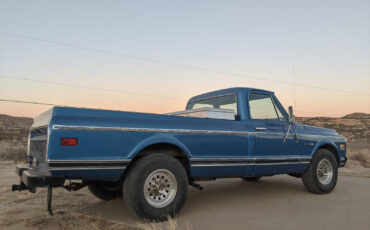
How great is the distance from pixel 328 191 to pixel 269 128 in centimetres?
195

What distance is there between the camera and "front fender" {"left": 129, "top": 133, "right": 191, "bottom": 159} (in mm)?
3668

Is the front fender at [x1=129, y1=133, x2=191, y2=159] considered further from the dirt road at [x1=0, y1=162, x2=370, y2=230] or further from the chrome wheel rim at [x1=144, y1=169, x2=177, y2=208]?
the dirt road at [x1=0, y1=162, x2=370, y2=230]

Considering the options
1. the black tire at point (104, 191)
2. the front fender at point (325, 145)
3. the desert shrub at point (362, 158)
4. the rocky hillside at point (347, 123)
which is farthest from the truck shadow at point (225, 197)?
the rocky hillside at point (347, 123)

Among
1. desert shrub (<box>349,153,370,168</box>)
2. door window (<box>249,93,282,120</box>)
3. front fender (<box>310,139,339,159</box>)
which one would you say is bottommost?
desert shrub (<box>349,153,370,168</box>)

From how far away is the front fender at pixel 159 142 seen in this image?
3.67 meters

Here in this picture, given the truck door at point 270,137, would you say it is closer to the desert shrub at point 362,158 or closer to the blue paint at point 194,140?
the blue paint at point 194,140

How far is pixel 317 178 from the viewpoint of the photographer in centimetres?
581

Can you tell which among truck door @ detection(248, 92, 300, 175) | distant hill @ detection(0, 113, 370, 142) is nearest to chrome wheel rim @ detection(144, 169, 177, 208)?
truck door @ detection(248, 92, 300, 175)

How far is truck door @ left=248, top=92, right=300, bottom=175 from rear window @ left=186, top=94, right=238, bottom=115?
0.29m

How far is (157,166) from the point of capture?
12.3 ft

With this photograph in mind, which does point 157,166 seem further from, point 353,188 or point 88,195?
point 353,188

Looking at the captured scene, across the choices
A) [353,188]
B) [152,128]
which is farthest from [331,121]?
[152,128]

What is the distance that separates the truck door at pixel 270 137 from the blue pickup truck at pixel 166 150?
0.06 ft

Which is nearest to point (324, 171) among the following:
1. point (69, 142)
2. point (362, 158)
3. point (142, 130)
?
point (142, 130)
